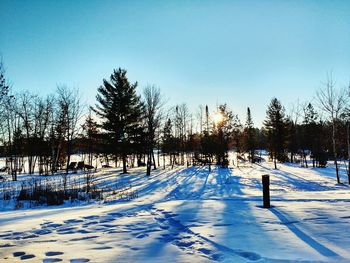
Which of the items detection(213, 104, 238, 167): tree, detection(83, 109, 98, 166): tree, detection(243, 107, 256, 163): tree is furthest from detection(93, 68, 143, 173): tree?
detection(243, 107, 256, 163): tree

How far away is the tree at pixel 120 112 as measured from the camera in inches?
1153

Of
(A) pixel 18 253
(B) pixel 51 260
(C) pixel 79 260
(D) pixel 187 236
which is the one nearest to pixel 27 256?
(A) pixel 18 253

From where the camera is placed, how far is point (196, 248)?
3922 millimetres

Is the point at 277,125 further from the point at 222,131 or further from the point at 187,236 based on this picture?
the point at 187,236

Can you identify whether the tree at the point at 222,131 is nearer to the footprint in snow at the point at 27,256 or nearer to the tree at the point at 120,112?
the tree at the point at 120,112

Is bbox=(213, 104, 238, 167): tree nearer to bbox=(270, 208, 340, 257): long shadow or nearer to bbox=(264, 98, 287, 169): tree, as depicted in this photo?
bbox=(264, 98, 287, 169): tree

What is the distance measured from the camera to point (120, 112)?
30000 millimetres

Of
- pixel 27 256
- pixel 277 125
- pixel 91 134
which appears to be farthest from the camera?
pixel 277 125

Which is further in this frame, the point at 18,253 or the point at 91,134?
the point at 91,134

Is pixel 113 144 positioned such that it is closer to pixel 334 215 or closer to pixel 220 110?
pixel 220 110

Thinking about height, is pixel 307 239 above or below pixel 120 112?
below

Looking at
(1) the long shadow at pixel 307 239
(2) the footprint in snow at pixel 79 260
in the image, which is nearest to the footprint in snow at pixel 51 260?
(2) the footprint in snow at pixel 79 260

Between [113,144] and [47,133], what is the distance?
11.5 m

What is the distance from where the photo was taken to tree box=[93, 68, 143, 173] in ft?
96.1
